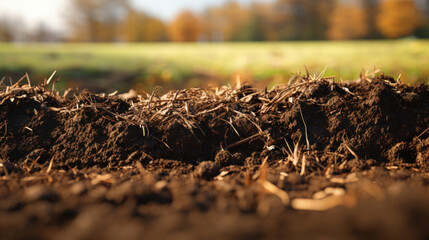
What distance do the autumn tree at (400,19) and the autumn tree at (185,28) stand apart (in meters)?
21.9

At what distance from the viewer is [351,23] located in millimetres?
35562

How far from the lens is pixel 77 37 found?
37281mm

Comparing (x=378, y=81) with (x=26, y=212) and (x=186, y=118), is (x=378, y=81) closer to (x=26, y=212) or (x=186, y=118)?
(x=186, y=118)

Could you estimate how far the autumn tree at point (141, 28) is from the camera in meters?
38.3

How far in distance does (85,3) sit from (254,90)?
42.3 metres

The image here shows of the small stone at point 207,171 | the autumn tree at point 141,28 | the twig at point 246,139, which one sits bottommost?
the small stone at point 207,171

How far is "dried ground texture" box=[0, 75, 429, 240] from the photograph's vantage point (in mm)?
1616

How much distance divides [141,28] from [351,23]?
24.8 m

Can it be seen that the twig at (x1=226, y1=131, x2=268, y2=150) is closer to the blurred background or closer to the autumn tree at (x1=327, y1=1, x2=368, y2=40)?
the blurred background

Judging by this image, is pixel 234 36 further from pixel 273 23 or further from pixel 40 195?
pixel 40 195

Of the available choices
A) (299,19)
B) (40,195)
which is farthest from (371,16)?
(40,195)

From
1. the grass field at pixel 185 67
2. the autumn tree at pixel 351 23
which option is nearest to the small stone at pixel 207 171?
the grass field at pixel 185 67

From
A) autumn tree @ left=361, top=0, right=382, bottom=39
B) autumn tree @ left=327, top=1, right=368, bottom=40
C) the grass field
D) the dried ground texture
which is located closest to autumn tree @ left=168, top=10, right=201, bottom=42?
autumn tree @ left=327, top=1, right=368, bottom=40

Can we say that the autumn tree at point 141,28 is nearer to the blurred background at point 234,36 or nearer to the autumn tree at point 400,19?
the blurred background at point 234,36
